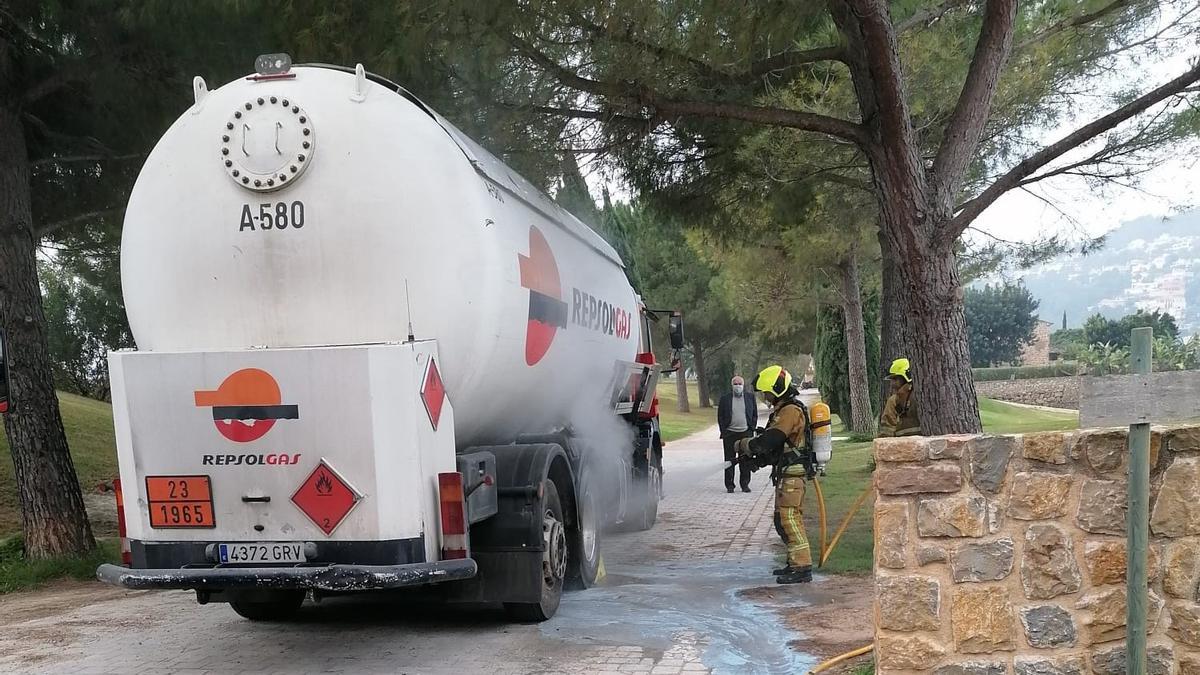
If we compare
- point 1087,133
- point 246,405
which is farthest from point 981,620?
point 1087,133

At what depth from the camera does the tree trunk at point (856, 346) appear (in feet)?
65.5

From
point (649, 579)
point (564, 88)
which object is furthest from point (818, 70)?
point (649, 579)

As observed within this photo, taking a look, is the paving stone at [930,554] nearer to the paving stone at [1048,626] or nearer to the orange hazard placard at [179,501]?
the paving stone at [1048,626]

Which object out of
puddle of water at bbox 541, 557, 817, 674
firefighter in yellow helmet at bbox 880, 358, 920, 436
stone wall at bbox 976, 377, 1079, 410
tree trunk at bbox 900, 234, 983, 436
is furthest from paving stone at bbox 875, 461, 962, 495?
stone wall at bbox 976, 377, 1079, 410

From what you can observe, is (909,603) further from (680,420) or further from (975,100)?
(680,420)

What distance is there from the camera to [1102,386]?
11.3 feet

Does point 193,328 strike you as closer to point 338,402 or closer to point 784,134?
point 338,402

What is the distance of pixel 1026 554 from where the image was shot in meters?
3.89

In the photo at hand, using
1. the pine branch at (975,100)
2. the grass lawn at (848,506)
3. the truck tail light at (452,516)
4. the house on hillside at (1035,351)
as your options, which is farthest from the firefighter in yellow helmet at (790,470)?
the house on hillside at (1035,351)

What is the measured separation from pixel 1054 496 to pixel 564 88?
495 centimetres

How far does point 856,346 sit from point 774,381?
14.1 meters

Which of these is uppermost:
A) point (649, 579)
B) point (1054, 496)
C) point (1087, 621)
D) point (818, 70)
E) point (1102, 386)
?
point (818, 70)

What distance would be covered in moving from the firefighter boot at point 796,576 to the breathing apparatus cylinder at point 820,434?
81 cm

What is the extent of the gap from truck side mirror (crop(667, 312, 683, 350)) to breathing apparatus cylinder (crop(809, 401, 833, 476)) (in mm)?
4334
